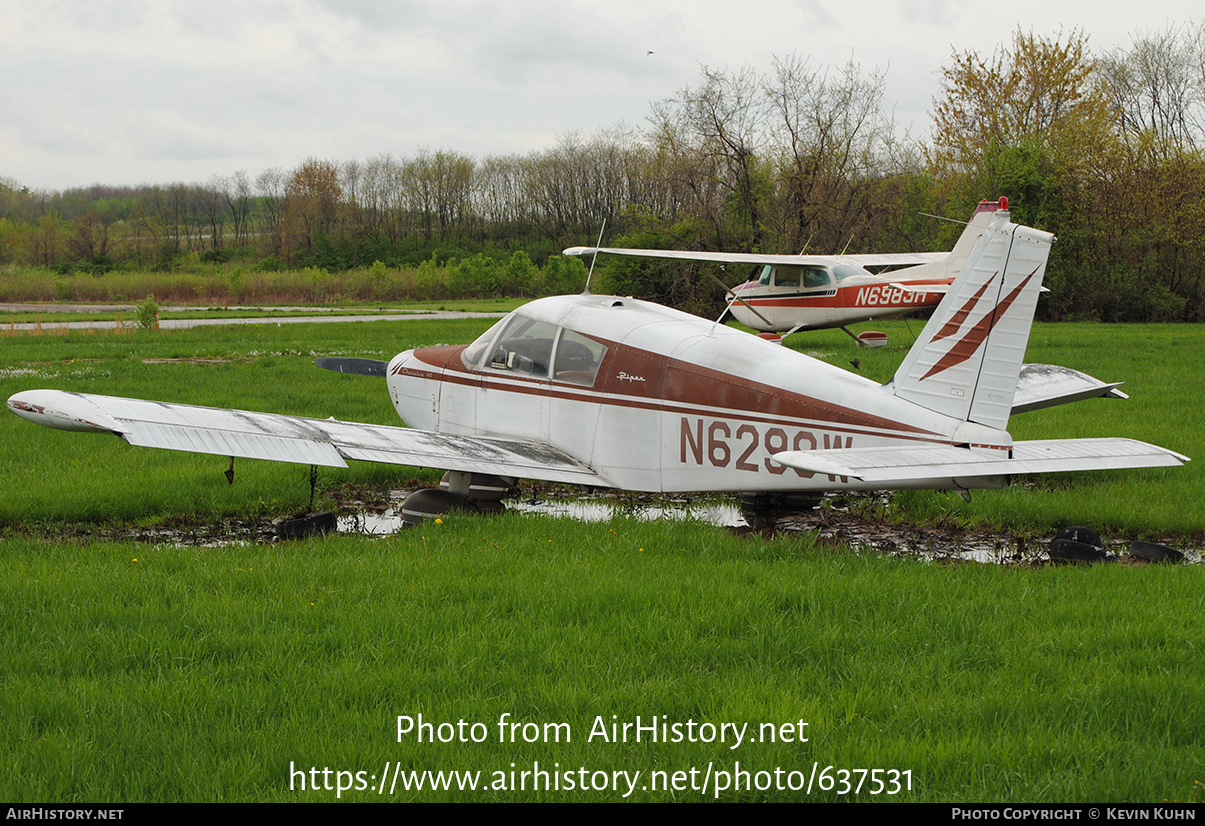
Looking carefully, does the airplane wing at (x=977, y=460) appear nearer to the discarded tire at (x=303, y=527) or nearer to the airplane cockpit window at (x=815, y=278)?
the discarded tire at (x=303, y=527)

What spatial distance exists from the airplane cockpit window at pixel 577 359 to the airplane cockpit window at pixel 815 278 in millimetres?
13955

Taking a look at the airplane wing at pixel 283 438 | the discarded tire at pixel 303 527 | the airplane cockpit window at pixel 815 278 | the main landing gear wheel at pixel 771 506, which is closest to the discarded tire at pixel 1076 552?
the main landing gear wheel at pixel 771 506

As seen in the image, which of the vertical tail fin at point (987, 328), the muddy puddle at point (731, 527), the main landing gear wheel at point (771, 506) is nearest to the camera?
the vertical tail fin at point (987, 328)

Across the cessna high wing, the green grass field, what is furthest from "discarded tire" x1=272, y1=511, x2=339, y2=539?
the cessna high wing

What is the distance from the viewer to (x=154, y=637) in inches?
176

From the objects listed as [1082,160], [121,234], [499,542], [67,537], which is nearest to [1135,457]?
[499,542]

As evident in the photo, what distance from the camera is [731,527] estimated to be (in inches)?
307

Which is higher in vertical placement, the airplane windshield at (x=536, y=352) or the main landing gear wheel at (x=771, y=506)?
the airplane windshield at (x=536, y=352)

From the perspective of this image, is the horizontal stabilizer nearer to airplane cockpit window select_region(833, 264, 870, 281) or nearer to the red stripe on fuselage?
the red stripe on fuselage

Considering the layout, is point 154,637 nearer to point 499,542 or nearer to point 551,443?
point 499,542

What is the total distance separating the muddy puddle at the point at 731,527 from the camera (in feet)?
23.0

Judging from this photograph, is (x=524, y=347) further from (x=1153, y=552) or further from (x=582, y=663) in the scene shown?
(x=1153, y=552)

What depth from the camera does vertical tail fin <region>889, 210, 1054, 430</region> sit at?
5.92m

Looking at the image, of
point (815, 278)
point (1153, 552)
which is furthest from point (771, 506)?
point (815, 278)
